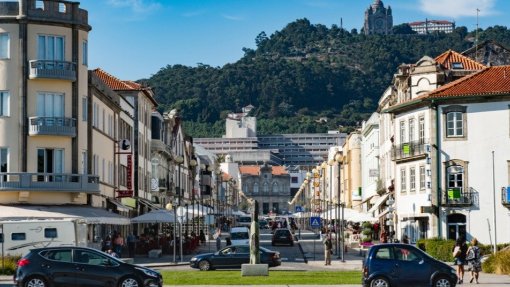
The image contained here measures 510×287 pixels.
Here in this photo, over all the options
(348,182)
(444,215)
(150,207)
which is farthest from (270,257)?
(348,182)

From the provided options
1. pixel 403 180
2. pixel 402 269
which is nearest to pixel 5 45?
pixel 403 180

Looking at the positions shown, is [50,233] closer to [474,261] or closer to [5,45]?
[5,45]

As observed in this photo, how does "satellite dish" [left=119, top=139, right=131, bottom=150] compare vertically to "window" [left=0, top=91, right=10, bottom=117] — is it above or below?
below

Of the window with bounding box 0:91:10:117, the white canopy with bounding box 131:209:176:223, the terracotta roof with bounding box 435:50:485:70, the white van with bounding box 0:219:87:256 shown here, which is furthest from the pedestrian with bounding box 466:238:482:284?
the terracotta roof with bounding box 435:50:485:70

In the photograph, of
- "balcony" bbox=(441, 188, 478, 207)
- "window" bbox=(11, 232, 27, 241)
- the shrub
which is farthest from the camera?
"balcony" bbox=(441, 188, 478, 207)

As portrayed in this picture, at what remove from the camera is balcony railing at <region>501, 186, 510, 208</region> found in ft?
211

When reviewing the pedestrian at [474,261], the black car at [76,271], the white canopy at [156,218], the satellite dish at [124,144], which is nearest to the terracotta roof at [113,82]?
the satellite dish at [124,144]

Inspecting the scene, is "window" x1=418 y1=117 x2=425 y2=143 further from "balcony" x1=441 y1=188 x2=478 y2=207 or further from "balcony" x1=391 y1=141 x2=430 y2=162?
"balcony" x1=441 y1=188 x2=478 y2=207

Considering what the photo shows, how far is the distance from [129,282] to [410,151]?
39763 mm

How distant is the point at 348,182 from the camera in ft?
458

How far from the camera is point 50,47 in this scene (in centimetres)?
5759

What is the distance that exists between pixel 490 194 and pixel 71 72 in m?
26.1

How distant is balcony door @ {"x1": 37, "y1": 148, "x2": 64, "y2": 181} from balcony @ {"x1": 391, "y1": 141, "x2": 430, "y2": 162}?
23239mm

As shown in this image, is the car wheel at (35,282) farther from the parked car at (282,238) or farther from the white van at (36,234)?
the parked car at (282,238)
